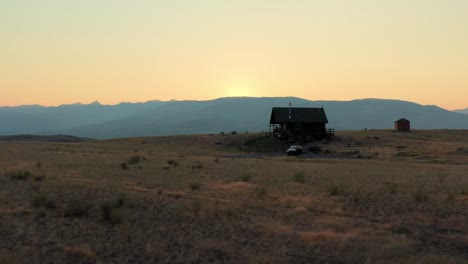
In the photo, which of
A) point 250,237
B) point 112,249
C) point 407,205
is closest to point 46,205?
point 112,249

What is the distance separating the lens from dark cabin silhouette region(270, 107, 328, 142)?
7881 centimetres

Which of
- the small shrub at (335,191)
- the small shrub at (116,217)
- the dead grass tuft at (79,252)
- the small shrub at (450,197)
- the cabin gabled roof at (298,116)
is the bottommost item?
the small shrub at (450,197)

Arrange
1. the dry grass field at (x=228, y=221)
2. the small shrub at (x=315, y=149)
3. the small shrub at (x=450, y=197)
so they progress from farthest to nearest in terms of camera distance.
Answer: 1. the small shrub at (x=315, y=149)
2. the small shrub at (x=450, y=197)
3. the dry grass field at (x=228, y=221)

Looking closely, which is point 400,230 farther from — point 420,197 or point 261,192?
point 261,192

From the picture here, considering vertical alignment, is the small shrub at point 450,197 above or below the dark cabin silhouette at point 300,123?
below

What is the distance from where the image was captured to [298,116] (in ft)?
267

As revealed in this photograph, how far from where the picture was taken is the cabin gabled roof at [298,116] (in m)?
80.6

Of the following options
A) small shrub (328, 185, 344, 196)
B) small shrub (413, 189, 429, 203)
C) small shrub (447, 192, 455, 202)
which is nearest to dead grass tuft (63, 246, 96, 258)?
small shrub (328, 185, 344, 196)

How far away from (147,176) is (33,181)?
677 cm

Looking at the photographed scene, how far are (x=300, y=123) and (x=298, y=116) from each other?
144 cm

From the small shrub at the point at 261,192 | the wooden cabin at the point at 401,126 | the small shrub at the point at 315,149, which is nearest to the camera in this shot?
the small shrub at the point at 261,192

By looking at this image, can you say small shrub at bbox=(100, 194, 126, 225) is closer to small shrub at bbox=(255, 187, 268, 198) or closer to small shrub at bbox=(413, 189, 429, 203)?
small shrub at bbox=(255, 187, 268, 198)

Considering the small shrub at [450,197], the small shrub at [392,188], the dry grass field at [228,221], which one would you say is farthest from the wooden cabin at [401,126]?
the small shrub at [450,197]

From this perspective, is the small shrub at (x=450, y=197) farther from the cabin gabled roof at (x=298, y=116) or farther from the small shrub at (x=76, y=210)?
the cabin gabled roof at (x=298, y=116)
